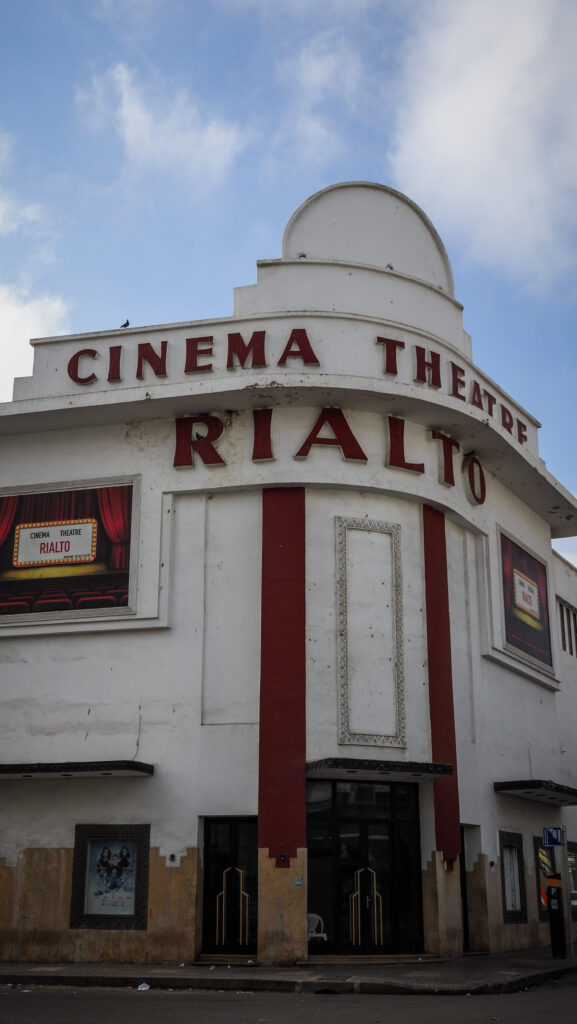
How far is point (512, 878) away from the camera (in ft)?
87.9

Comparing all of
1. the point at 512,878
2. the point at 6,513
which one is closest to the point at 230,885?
the point at 512,878

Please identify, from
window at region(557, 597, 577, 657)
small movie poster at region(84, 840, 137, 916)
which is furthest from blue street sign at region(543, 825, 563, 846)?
window at region(557, 597, 577, 657)

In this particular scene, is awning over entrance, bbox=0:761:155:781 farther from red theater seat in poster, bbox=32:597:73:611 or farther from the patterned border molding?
the patterned border molding

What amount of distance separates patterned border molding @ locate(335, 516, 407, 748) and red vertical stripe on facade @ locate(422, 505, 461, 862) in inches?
34.0

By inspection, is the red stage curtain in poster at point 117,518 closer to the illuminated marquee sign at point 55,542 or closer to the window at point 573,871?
the illuminated marquee sign at point 55,542

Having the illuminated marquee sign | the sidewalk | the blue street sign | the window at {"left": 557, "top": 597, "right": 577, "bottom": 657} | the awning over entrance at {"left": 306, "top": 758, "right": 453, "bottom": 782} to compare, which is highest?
the window at {"left": 557, "top": 597, "right": 577, "bottom": 657}

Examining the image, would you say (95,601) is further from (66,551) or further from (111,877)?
(111,877)

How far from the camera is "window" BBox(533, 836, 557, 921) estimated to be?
28062mm

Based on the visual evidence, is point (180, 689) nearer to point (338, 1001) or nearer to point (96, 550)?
point (96, 550)

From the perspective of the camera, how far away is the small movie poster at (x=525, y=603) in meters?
28.5

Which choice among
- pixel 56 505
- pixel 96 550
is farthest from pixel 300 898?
pixel 56 505

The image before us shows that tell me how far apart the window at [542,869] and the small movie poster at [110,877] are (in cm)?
1154

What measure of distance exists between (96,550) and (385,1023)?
1342 cm

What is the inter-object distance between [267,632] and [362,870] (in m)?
5.33
